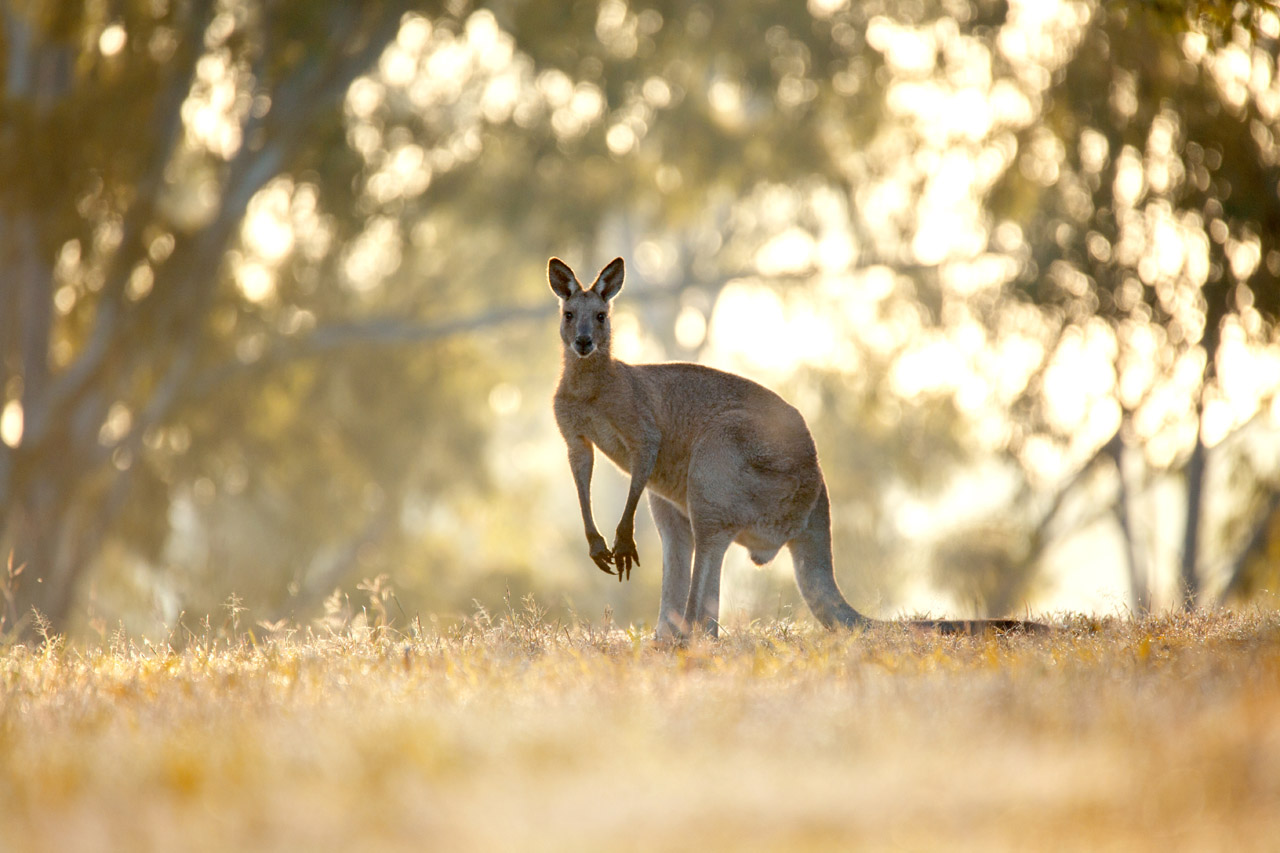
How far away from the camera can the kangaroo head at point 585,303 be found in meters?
5.38

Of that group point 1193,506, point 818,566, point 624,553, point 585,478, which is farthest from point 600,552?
point 1193,506

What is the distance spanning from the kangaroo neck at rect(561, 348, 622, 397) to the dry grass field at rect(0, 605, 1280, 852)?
1.50 metres

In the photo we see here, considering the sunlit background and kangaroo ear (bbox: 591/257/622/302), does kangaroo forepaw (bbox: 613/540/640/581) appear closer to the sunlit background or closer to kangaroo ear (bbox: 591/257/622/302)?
kangaroo ear (bbox: 591/257/622/302)

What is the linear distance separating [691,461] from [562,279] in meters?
1.04

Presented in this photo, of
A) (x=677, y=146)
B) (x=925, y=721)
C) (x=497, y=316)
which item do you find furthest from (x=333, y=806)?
(x=677, y=146)

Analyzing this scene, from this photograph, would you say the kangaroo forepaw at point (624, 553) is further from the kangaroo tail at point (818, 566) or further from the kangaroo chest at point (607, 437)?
the kangaroo tail at point (818, 566)

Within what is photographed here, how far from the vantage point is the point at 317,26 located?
11.3 meters

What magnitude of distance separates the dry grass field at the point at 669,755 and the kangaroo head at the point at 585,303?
1.63 metres

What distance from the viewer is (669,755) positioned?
2.61 meters

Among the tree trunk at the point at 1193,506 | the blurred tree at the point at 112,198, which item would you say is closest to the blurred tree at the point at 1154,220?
the tree trunk at the point at 1193,506

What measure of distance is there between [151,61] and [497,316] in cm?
407

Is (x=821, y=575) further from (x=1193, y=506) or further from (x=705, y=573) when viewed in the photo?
(x=1193, y=506)

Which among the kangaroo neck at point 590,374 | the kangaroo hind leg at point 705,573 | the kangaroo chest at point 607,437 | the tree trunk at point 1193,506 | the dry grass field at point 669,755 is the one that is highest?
the tree trunk at point 1193,506

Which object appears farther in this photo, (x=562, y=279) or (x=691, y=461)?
(x=562, y=279)
